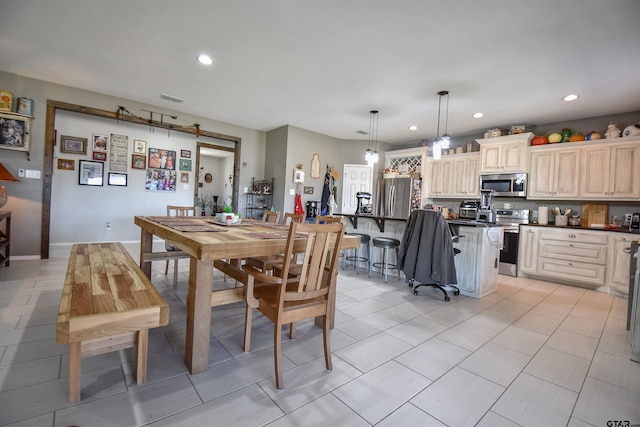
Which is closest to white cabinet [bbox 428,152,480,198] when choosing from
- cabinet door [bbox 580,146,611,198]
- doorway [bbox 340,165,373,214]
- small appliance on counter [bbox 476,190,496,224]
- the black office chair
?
small appliance on counter [bbox 476,190,496,224]

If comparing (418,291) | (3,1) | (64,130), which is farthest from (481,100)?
(64,130)

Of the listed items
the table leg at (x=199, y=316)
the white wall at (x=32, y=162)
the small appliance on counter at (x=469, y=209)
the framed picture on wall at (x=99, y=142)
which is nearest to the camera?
the table leg at (x=199, y=316)

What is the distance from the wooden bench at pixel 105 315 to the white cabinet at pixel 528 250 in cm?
530

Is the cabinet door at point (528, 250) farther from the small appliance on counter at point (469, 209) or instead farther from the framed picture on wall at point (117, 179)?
the framed picture on wall at point (117, 179)

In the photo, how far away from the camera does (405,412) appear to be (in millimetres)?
1398

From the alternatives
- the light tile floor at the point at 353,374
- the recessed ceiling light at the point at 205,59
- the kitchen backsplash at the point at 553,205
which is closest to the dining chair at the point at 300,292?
the light tile floor at the point at 353,374

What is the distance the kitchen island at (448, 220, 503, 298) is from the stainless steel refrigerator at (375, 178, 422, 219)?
8.59 ft

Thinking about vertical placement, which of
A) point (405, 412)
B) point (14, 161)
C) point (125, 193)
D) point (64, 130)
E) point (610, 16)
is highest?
point (610, 16)

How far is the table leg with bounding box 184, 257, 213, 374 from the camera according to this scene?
161 cm

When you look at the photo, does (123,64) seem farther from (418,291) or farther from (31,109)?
(418,291)

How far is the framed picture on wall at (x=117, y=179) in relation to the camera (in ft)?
16.4

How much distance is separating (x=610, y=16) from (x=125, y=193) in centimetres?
676

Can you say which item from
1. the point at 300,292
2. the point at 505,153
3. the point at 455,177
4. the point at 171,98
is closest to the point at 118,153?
the point at 171,98

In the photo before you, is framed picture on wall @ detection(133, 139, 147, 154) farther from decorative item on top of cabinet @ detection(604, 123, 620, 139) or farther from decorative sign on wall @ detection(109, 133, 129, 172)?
decorative item on top of cabinet @ detection(604, 123, 620, 139)
